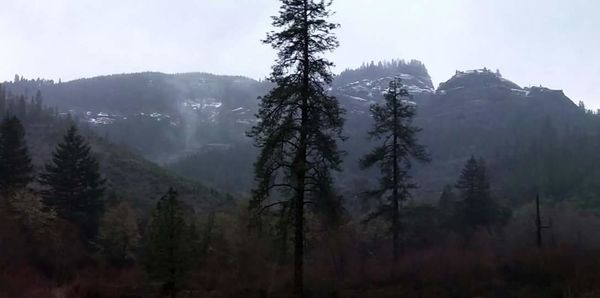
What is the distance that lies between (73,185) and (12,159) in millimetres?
6494

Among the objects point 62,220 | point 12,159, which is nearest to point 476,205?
Answer: point 62,220

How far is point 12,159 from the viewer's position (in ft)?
196

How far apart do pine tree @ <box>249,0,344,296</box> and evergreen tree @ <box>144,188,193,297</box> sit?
24.8 ft

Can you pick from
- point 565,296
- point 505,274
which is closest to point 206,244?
point 505,274

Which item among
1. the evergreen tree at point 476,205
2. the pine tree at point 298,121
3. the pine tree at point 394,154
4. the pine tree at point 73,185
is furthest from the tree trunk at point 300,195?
the pine tree at point 73,185

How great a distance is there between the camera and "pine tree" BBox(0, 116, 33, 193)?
58.6m

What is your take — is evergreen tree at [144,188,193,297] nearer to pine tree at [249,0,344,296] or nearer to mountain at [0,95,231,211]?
pine tree at [249,0,344,296]

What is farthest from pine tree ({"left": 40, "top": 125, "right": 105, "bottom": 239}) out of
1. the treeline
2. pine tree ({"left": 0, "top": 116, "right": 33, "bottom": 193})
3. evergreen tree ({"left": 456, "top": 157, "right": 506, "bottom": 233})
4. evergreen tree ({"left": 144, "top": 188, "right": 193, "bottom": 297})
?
evergreen tree ({"left": 456, "top": 157, "right": 506, "bottom": 233})

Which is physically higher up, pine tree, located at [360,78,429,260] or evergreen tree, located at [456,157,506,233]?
pine tree, located at [360,78,429,260]

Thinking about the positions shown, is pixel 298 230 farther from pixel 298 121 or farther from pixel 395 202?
pixel 395 202

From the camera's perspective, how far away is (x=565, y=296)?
2120 cm

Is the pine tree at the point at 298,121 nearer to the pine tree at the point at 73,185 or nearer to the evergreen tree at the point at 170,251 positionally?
the evergreen tree at the point at 170,251

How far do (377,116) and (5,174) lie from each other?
43901 millimetres

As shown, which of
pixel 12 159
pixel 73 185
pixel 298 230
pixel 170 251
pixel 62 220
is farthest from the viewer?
pixel 73 185
